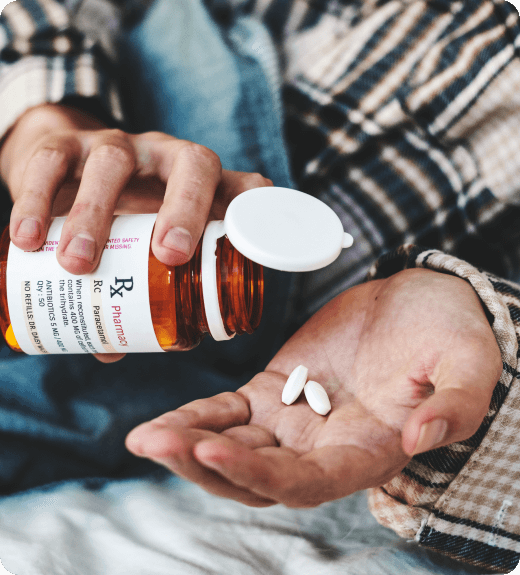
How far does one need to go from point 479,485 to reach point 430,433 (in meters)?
0.27

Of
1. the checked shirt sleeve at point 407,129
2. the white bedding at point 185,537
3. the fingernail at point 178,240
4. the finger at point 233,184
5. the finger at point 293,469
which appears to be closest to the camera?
the finger at point 293,469

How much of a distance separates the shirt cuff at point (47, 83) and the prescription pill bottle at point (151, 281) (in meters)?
0.36

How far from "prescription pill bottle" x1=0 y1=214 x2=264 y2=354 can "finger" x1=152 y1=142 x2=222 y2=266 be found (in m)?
0.03

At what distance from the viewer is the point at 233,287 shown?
514 mm

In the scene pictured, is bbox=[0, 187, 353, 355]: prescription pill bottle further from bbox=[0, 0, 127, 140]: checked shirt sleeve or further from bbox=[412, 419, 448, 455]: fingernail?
bbox=[0, 0, 127, 140]: checked shirt sleeve

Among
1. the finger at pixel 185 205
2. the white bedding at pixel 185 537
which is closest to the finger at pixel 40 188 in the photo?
the finger at pixel 185 205

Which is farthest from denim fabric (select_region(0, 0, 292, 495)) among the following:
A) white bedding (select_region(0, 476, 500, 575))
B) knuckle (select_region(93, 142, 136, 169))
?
knuckle (select_region(93, 142, 136, 169))

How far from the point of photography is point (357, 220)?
844 millimetres

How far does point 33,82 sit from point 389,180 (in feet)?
2.19

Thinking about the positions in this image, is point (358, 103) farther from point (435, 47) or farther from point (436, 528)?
point (436, 528)

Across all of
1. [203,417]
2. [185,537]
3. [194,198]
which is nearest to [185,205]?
[194,198]

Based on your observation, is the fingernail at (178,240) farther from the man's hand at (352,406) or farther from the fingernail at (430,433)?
the fingernail at (430,433)

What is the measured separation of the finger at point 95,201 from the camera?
474mm

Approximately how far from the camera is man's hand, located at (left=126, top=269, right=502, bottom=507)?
353 mm
